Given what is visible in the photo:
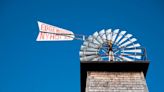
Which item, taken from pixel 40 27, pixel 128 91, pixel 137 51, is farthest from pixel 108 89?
pixel 40 27

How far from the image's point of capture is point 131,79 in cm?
1998

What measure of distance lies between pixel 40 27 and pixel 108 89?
627cm

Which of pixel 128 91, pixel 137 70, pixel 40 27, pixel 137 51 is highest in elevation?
pixel 40 27

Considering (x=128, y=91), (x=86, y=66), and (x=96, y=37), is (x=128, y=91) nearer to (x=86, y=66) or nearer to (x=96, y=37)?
(x=86, y=66)

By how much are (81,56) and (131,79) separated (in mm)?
3198

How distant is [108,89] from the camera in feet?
63.2

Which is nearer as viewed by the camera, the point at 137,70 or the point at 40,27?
the point at 137,70

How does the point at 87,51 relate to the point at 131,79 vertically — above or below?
above

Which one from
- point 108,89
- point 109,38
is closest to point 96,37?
point 109,38

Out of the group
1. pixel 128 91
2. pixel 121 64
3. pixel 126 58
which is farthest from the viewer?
pixel 126 58

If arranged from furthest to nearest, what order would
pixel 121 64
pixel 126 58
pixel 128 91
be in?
pixel 126 58, pixel 121 64, pixel 128 91

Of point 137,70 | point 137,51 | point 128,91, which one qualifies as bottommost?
point 128,91

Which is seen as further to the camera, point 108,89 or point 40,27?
point 40,27

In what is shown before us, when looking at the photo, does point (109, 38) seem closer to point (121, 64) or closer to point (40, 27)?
point (121, 64)
